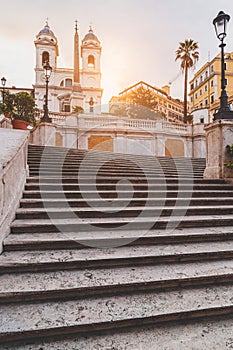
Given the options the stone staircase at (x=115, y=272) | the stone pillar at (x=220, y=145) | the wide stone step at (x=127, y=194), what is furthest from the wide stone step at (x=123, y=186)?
the stone pillar at (x=220, y=145)

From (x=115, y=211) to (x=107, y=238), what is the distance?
32.4 inches

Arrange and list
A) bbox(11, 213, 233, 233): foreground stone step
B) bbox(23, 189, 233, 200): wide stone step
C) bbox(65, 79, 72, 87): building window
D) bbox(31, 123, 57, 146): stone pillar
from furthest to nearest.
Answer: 1. bbox(65, 79, 72, 87): building window
2. bbox(31, 123, 57, 146): stone pillar
3. bbox(23, 189, 233, 200): wide stone step
4. bbox(11, 213, 233, 233): foreground stone step

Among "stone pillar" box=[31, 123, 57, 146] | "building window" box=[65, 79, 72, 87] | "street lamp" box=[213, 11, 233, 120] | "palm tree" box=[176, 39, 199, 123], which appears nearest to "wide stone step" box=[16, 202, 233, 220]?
"street lamp" box=[213, 11, 233, 120]

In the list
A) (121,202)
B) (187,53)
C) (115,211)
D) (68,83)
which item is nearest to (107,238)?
(115,211)

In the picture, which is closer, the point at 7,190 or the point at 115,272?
the point at 115,272

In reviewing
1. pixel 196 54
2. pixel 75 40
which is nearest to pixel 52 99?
pixel 75 40

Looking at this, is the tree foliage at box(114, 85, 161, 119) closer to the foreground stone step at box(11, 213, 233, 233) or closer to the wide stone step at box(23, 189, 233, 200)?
the wide stone step at box(23, 189, 233, 200)

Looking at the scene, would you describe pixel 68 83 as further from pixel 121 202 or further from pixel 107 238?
pixel 107 238

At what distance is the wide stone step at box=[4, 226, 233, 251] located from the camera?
9.45ft

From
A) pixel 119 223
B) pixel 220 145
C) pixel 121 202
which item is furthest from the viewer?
pixel 220 145

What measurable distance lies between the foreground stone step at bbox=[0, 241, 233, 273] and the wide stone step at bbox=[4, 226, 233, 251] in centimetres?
8

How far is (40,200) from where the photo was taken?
150 inches

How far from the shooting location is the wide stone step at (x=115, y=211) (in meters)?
3.49

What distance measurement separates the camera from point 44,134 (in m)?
12.5
